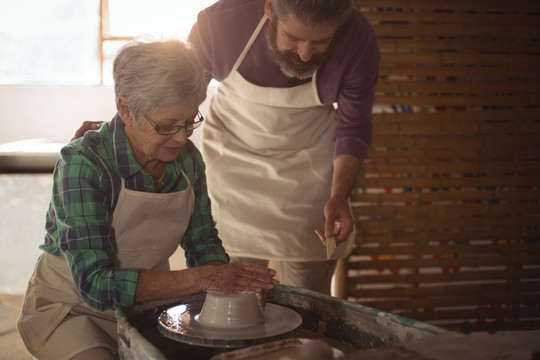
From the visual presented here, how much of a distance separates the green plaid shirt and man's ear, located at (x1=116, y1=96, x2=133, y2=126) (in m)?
0.02

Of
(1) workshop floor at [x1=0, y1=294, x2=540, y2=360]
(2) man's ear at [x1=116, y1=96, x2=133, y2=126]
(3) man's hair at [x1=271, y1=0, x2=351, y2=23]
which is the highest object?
(3) man's hair at [x1=271, y1=0, x2=351, y2=23]

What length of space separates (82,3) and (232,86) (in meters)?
2.65

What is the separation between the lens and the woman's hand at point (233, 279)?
59.8 inches

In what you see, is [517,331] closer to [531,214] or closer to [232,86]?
[531,214]

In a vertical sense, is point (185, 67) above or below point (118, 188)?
above

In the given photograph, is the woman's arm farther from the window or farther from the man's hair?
the window

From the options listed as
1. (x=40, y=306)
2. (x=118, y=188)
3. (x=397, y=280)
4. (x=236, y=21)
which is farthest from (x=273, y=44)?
(x=397, y=280)

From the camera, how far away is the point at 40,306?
1657 millimetres

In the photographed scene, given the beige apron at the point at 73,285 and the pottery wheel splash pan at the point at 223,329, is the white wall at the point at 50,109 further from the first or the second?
the pottery wheel splash pan at the point at 223,329

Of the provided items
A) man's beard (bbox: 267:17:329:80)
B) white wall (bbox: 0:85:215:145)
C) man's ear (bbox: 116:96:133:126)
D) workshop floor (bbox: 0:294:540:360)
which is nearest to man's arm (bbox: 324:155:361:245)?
man's beard (bbox: 267:17:329:80)

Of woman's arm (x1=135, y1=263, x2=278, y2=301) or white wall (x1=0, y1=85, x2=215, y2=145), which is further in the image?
white wall (x1=0, y1=85, x2=215, y2=145)

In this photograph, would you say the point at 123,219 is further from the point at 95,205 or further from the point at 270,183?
the point at 270,183

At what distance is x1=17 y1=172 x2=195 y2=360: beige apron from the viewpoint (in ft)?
5.12

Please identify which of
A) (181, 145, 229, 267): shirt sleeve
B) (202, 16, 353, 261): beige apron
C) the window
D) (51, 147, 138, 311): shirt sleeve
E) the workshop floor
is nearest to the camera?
(51, 147, 138, 311): shirt sleeve
